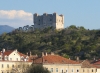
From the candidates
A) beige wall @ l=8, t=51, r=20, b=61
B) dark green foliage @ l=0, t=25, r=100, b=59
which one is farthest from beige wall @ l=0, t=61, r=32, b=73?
dark green foliage @ l=0, t=25, r=100, b=59

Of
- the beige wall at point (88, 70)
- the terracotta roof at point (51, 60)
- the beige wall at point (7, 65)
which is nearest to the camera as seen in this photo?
the beige wall at point (7, 65)

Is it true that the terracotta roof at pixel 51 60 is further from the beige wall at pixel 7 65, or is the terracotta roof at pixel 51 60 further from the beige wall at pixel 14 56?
the beige wall at pixel 14 56

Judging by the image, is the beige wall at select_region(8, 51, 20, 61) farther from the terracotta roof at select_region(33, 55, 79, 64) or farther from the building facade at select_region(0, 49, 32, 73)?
the terracotta roof at select_region(33, 55, 79, 64)

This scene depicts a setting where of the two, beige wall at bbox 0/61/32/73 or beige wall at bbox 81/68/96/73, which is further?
beige wall at bbox 81/68/96/73

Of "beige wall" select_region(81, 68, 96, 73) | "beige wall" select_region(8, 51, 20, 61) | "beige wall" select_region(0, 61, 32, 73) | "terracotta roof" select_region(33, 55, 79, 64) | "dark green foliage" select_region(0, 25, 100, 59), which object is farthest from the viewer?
"dark green foliage" select_region(0, 25, 100, 59)

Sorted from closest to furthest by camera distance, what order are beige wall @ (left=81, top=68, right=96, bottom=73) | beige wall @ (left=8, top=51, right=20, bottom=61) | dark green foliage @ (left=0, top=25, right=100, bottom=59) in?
1. beige wall @ (left=8, top=51, right=20, bottom=61)
2. beige wall @ (left=81, top=68, right=96, bottom=73)
3. dark green foliage @ (left=0, top=25, right=100, bottom=59)

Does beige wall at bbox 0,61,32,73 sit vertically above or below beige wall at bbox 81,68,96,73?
above

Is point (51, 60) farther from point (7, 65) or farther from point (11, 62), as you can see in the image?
point (7, 65)

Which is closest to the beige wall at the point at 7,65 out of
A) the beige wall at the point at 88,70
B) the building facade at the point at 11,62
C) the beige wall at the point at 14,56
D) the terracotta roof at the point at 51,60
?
the building facade at the point at 11,62

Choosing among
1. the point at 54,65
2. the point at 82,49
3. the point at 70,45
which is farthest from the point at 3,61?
the point at 70,45

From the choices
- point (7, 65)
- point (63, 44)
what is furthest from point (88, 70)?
point (63, 44)

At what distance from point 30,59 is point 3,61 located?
6.34 metres

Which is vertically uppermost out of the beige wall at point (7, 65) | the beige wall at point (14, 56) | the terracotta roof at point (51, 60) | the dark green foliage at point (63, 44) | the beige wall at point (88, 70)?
the dark green foliage at point (63, 44)

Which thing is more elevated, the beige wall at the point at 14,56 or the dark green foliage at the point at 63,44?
the dark green foliage at the point at 63,44
